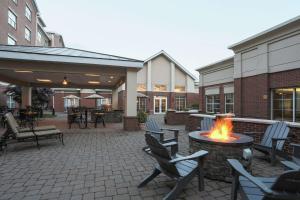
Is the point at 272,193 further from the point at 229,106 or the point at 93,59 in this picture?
the point at 229,106

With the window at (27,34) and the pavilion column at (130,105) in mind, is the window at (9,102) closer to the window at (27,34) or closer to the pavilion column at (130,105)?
the window at (27,34)

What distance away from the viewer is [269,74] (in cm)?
895

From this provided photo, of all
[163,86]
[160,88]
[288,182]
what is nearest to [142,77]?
[160,88]

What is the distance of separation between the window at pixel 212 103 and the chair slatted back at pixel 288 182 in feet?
41.7

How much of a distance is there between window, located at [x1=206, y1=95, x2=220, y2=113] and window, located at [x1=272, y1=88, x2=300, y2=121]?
514 centimetres

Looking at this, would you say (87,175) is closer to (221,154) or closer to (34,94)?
(221,154)

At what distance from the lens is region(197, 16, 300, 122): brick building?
7.84 m

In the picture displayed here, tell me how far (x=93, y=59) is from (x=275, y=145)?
8242 mm

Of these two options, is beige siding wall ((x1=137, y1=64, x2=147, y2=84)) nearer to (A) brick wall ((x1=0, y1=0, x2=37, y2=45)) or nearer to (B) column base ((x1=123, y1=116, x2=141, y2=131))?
(A) brick wall ((x1=0, y1=0, x2=37, y2=45))

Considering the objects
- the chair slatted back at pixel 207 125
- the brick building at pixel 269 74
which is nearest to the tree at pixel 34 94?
the chair slatted back at pixel 207 125

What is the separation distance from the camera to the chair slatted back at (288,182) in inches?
66.3

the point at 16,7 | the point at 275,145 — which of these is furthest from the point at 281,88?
the point at 16,7

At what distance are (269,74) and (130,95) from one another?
7432 mm

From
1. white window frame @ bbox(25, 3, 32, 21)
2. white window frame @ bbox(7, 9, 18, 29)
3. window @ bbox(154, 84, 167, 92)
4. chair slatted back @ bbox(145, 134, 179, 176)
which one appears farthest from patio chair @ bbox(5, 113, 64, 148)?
white window frame @ bbox(25, 3, 32, 21)
